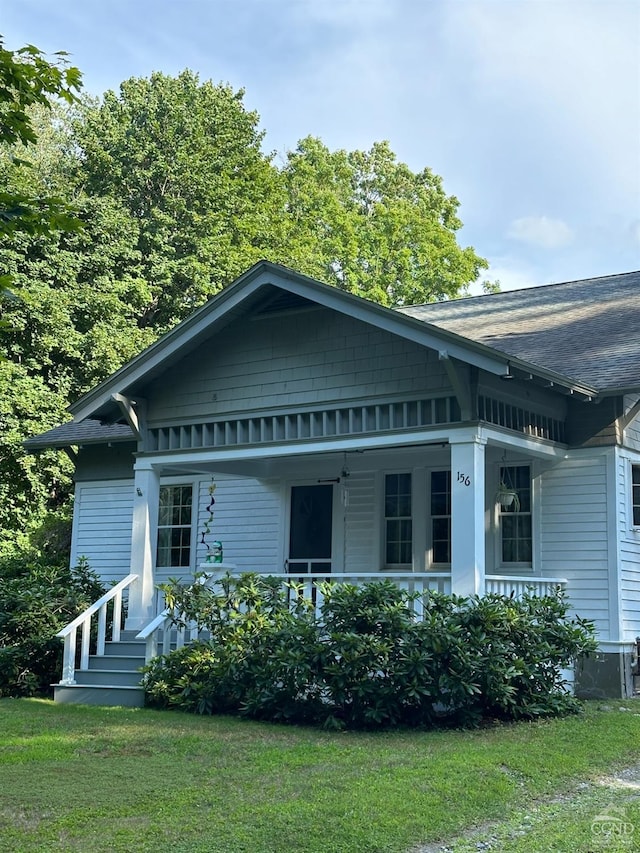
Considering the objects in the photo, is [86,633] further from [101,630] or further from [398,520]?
[398,520]

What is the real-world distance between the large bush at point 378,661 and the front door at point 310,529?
395 cm

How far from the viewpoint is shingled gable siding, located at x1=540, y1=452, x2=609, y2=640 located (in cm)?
1224

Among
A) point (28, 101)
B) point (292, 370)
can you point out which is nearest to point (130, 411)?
point (292, 370)

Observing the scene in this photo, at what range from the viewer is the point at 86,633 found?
40.9ft

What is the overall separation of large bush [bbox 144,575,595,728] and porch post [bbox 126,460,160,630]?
1955mm

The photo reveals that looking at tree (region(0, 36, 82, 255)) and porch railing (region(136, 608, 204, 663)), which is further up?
tree (region(0, 36, 82, 255))

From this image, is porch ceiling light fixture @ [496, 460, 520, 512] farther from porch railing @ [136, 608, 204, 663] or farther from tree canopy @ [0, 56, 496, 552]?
tree canopy @ [0, 56, 496, 552]

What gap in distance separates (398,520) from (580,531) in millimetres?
2924

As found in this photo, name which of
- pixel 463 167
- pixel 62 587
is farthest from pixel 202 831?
pixel 463 167

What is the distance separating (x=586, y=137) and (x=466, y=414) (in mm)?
14271

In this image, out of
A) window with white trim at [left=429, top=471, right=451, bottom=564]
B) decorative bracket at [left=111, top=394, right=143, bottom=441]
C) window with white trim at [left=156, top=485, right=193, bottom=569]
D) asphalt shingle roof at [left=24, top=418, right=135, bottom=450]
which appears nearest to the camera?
decorative bracket at [left=111, top=394, right=143, bottom=441]

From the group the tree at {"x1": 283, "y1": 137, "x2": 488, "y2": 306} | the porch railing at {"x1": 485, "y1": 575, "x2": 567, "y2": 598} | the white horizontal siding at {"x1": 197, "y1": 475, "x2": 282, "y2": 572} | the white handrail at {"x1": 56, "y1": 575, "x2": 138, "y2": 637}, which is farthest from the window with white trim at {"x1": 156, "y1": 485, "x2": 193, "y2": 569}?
the tree at {"x1": 283, "y1": 137, "x2": 488, "y2": 306}

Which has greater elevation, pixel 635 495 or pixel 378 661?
pixel 635 495

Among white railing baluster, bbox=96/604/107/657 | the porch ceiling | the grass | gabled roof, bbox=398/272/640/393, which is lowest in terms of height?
the grass
